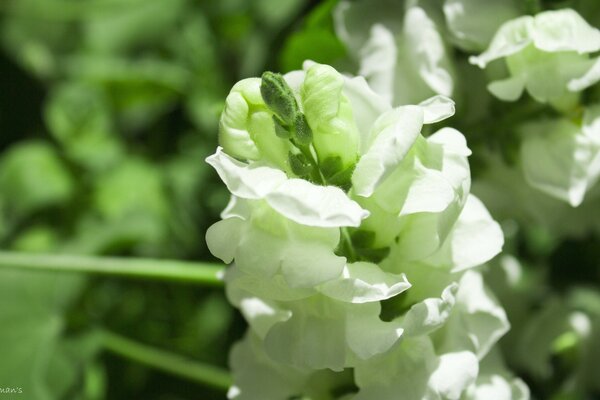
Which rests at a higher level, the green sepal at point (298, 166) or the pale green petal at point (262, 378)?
the green sepal at point (298, 166)

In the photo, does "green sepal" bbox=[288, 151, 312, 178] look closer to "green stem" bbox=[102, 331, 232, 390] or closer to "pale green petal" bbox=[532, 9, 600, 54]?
"pale green petal" bbox=[532, 9, 600, 54]

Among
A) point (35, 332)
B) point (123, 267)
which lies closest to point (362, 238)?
point (123, 267)

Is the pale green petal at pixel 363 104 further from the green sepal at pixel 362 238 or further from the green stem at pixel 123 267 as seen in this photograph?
the green stem at pixel 123 267

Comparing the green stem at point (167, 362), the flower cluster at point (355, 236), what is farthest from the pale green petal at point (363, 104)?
the green stem at point (167, 362)

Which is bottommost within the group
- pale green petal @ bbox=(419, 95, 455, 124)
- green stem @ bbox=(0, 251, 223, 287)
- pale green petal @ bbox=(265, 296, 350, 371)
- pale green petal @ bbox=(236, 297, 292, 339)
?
green stem @ bbox=(0, 251, 223, 287)

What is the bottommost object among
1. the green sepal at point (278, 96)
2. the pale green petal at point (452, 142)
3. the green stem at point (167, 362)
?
the green stem at point (167, 362)

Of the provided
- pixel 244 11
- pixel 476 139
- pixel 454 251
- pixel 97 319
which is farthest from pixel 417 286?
pixel 244 11

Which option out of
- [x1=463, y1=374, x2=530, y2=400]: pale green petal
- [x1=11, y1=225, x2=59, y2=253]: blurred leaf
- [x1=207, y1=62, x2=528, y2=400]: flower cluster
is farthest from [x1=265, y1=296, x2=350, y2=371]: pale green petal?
[x1=11, y1=225, x2=59, y2=253]: blurred leaf

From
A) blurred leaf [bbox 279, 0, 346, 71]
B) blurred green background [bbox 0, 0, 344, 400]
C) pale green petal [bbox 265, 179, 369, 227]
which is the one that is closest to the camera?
pale green petal [bbox 265, 179, 369, 227]
